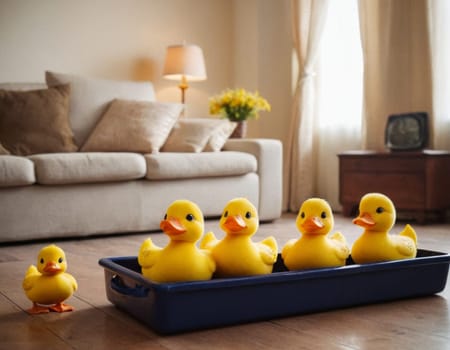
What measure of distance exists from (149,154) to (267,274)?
2224mm

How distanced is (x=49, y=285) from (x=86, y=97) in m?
2.57

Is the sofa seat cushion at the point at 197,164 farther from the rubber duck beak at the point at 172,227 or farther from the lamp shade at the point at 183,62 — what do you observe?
the rubber duck beak at the point at 172,227

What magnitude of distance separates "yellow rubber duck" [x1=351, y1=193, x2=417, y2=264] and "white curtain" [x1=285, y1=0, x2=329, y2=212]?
3.10 meters

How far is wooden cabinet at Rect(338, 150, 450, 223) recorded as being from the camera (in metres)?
3.84

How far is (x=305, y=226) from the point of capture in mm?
1593

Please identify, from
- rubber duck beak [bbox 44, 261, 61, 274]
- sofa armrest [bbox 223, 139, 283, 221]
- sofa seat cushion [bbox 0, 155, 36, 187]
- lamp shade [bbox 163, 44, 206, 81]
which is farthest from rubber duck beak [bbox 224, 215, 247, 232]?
lamp shade [bbox 163, 44, 206, 81]

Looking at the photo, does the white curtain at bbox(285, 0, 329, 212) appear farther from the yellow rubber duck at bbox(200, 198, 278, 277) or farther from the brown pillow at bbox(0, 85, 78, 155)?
the yellow rubber duck at bbox(200, 198, 278, 277)

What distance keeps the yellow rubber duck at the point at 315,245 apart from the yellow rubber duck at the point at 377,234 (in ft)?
0.27

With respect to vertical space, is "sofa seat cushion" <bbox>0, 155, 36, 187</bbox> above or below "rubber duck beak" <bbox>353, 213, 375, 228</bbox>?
above

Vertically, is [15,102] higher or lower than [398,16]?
lower

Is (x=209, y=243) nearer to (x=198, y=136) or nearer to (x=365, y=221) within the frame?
(x=365, y=221)

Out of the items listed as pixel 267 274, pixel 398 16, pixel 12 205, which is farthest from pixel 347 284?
pixel 398 16

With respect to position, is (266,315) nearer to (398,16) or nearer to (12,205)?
(12,205)

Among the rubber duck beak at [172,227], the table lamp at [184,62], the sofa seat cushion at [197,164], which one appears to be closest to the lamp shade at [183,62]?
the table lamp at [184,62]
